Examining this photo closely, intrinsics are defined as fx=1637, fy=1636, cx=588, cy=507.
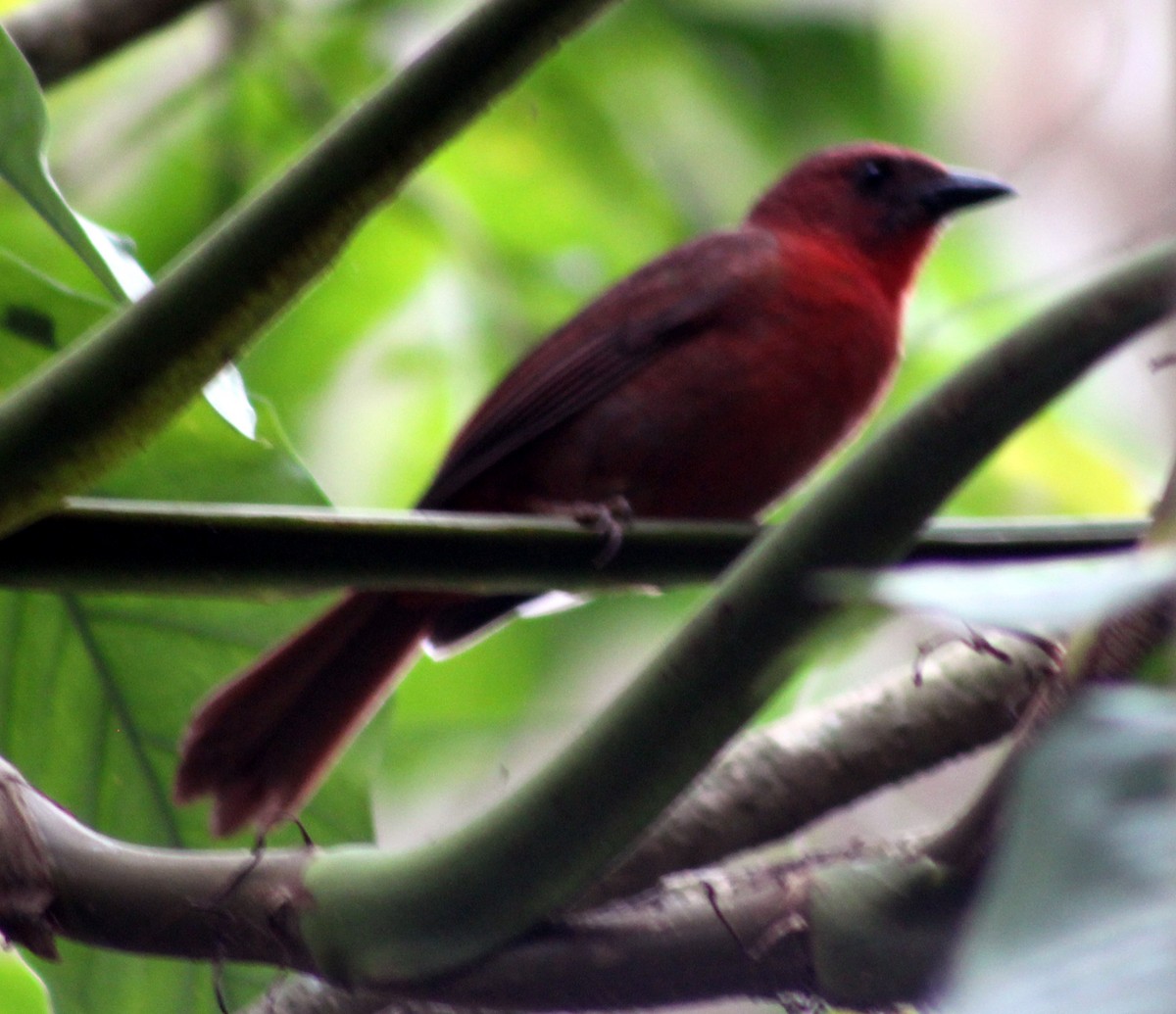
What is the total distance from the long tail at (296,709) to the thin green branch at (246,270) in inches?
24.9

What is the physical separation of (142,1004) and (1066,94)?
5036 millimetres

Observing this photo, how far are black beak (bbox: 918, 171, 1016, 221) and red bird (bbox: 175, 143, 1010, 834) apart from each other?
1.13 feet

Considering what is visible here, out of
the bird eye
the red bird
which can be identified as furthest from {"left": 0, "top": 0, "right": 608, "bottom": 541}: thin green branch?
the bird eye

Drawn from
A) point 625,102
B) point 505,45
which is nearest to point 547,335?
point 625,102

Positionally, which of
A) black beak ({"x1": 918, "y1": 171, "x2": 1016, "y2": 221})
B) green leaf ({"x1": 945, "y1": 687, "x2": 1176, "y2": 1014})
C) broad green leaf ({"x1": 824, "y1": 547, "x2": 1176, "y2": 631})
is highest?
broad green leaf ({"x1": 824, "y1": 547, "x2": 1176, "y2": 631})

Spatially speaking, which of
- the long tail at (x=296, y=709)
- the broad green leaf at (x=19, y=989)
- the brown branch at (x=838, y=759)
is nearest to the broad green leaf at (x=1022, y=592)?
the brown branch at (x=838, y=759)

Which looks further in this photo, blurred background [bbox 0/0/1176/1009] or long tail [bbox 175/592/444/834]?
blurred background [bbox 0/0/1176/1009]

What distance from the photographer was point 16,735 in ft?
5.64

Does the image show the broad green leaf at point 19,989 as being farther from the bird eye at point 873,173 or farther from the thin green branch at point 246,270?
the bird eye at point 873,173

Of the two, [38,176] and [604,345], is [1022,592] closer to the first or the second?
[38,176]

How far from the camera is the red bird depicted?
A: 242cm

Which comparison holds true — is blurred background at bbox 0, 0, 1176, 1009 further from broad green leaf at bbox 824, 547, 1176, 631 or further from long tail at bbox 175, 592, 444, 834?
broad green leaf at bbox 824, 547, 1176, 631

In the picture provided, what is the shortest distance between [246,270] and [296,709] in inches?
48.7

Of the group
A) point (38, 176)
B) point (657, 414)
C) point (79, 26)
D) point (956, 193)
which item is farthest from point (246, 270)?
point (956, 193)
